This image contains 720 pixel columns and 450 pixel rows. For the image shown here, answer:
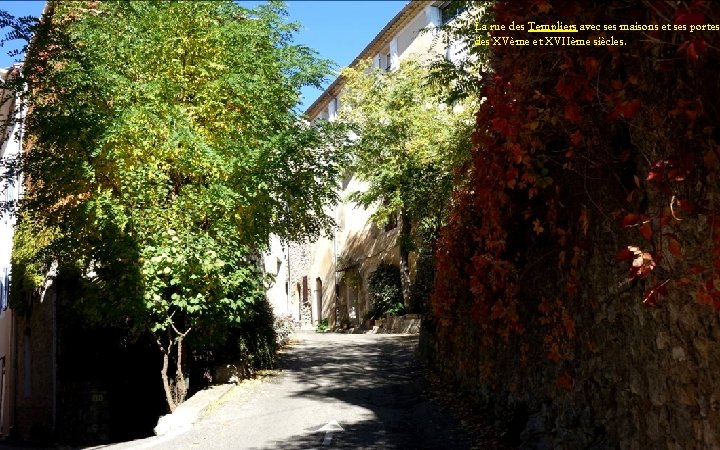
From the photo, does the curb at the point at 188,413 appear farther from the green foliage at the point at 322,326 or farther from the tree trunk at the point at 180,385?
the green foliage at the point at 322,326

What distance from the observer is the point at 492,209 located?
6.94 m

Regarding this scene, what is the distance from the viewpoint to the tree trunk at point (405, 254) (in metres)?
25.2

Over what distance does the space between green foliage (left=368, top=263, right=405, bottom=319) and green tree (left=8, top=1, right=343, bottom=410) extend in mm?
14230

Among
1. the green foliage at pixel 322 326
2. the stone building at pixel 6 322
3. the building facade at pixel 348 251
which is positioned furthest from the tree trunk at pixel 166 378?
the green foliage at pixel 322 326

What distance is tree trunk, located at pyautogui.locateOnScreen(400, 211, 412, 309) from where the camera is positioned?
25198 millimetres

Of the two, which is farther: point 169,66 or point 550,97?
point 169,66

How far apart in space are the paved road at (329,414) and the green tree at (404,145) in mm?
7362

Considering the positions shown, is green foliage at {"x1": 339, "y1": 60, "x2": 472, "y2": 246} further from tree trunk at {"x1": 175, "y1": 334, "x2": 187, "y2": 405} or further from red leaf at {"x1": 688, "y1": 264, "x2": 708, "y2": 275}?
red leaf at {"x1": 688, "y1": 264, "x2": 708, "y2": 275}

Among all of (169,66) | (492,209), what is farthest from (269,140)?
(492,209)

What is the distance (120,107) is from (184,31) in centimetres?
193

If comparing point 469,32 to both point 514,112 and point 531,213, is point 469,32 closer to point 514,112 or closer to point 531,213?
point 531,213

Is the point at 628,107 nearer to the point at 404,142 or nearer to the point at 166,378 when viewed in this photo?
the point at 166,378

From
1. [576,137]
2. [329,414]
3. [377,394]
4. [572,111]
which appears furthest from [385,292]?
[572,111]

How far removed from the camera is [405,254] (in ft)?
86.2
